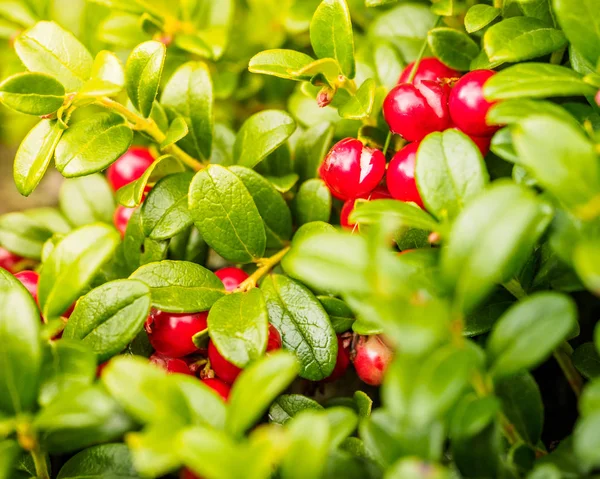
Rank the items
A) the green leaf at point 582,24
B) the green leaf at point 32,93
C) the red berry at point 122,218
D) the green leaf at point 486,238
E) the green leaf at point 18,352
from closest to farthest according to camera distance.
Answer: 1. the green leaf at point 486,238
2. the green leaf at point 18,352
3. the green leaf at point 582,24
4. the green leaf at point 32,93
5. the red berry at point 122,218

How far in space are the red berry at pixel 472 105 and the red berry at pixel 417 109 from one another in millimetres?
41

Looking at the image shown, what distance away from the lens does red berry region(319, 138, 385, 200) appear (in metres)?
1.15

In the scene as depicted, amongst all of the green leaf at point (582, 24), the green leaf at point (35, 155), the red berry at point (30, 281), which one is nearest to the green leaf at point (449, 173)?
the green leaf at point (582, 24)

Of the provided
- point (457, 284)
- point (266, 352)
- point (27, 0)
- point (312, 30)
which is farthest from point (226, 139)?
point (457, 284)

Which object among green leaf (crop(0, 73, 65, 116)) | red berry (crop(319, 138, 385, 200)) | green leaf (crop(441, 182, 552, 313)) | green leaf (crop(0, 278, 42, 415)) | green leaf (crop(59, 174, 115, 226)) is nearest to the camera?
green leaf (crop(441, 182, 552, 313))

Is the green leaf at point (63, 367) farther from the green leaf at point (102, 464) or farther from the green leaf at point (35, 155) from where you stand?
the green leaf at point (35, 155)

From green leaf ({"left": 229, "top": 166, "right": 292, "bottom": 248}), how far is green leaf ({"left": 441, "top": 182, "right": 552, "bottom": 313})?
0.54 metres

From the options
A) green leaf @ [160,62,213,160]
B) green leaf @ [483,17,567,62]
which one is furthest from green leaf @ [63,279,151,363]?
green leaf @ [483,17,567,62]

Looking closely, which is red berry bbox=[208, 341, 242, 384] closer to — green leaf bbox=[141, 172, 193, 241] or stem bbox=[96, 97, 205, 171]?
green leaf bbox=[141, 172, 193, 241]

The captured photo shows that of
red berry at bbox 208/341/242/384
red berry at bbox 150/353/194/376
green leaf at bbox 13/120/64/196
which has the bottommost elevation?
red berry at bbox 150/353/194/376

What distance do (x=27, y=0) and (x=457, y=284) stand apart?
1.51m

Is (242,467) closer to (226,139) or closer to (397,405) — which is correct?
(397,405)

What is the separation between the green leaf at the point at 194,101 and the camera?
1.33 m

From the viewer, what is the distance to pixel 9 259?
1.55m
